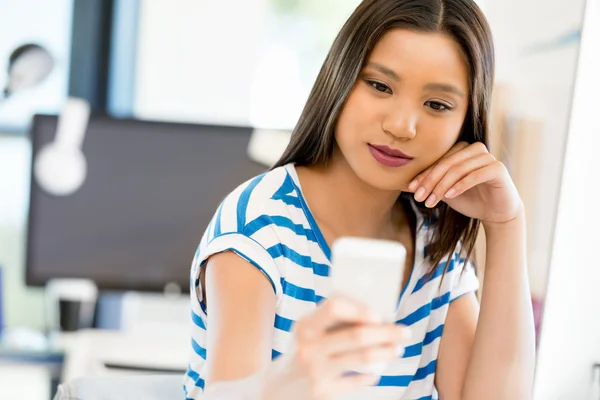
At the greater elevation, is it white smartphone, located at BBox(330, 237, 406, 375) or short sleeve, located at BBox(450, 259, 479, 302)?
white smartphone, located at BBox(330, 237, 406, 375)

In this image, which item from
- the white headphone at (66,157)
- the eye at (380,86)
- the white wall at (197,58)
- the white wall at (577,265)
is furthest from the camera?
the white wall at (197,58)

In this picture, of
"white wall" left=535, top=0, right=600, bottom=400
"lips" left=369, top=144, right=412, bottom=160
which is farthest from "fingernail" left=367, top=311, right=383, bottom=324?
"white wall" left=535, top=0, right=600, bottom=400

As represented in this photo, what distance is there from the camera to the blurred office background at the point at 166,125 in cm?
149

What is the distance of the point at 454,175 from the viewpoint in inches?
42.3

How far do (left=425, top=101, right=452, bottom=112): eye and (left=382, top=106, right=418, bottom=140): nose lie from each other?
3cm

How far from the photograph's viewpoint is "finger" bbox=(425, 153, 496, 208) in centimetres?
107

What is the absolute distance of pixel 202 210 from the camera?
1879 mm

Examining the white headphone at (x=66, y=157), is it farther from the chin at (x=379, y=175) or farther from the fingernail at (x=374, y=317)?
the fingernail at (x=374, y=317)

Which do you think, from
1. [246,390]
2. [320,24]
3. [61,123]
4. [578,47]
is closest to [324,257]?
[246,390]

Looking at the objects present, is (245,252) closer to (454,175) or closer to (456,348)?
(454,175)

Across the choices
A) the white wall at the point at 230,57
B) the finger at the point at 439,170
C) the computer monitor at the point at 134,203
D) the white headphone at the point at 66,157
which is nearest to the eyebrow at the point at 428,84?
the finger at the point at 439,170

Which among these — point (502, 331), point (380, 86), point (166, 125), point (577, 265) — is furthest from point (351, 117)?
point (166, 125)

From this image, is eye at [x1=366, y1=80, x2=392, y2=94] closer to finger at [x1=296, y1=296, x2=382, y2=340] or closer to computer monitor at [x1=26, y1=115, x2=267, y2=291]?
finger at [x1=296, y1=296, x2=382, y2=340]

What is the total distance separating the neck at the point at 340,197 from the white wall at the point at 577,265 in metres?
0.36
